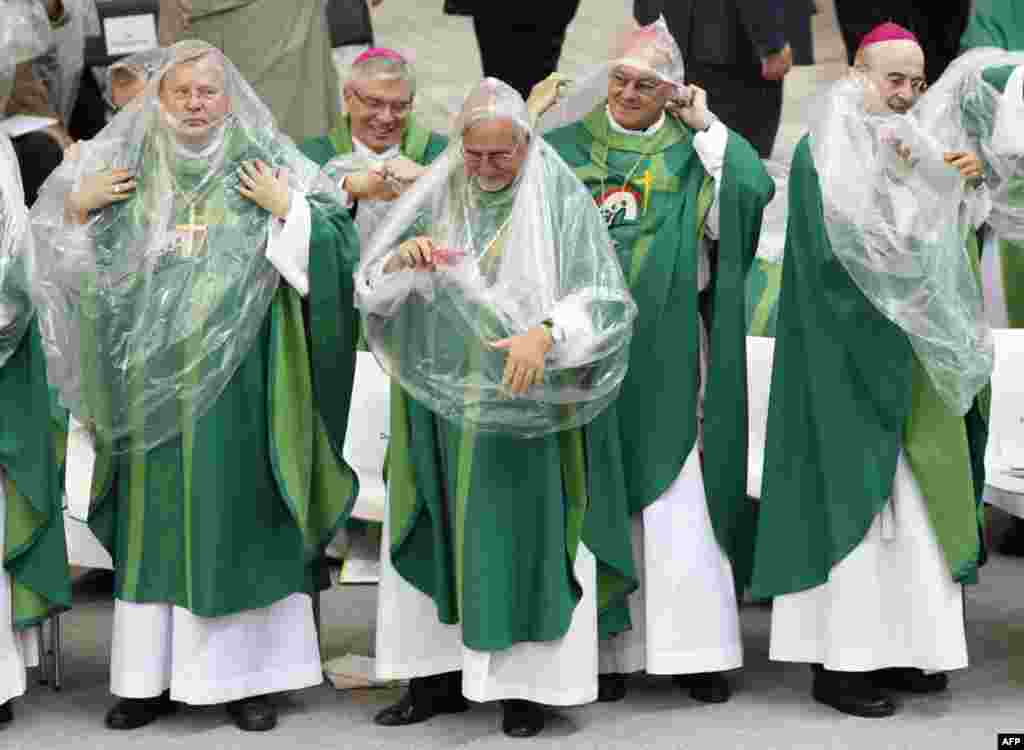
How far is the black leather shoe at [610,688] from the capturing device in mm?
6879

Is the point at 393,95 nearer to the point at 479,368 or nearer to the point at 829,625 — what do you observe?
the point at 479,368

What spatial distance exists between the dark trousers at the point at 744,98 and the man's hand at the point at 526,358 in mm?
2963

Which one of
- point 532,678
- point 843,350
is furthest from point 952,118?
point 532,678

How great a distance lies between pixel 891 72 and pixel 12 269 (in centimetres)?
241

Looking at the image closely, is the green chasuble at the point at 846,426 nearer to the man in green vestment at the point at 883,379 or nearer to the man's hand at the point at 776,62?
the man in green vestment at the point at 883,379

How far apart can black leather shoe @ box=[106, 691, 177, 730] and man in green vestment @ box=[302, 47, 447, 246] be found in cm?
155

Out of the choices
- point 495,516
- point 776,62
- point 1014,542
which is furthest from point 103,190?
point 1014,542

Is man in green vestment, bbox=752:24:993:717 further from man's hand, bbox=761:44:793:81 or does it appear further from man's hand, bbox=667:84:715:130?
man's hand, bbox=761:44:793:81

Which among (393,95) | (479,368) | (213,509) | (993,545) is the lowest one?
(993,545)

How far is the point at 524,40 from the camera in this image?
943 cm

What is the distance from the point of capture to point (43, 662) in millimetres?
7289

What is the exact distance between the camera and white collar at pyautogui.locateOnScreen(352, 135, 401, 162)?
7.57m

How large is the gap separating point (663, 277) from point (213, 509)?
1.38 m

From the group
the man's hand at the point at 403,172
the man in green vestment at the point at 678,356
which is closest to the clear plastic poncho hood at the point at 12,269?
the man's hand at the point at 403,172
